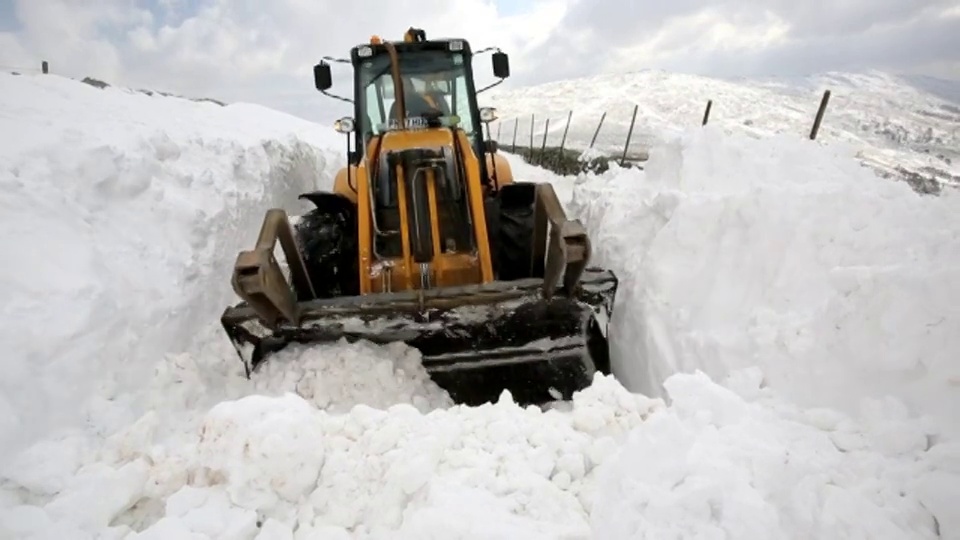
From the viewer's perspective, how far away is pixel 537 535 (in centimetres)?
220

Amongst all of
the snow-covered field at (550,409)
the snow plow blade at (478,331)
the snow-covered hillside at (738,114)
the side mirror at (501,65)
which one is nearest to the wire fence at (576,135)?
the snow-covered hillside at (738,114)

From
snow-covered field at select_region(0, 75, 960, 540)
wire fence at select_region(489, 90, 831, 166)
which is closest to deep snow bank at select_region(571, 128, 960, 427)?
snow-covered field at select_region(0, 75, 960, 540)

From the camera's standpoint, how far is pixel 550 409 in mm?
3914

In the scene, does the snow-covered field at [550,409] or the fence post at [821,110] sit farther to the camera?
A: the fence post at [821,110]

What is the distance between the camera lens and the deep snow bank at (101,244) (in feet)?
11.7

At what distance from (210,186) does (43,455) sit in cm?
381

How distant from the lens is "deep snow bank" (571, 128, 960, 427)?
9.16ft

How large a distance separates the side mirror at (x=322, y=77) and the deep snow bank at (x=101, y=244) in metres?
1.59

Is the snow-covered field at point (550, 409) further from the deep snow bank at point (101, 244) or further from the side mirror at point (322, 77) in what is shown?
the side mirror at point (322, 77)

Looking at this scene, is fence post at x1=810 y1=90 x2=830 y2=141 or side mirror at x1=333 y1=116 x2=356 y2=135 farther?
fence post at x1=810 y1=90 x2=830 y2=141

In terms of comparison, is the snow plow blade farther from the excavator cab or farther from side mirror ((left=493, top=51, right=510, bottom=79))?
side mirror ((left=493, top=51, right=510, bottom=79))

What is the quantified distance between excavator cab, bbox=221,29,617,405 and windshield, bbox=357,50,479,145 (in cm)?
1

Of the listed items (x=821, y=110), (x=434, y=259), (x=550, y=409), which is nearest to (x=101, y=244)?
(x=434, y=259)

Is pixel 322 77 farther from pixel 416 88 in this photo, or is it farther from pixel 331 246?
pixel 331 246
